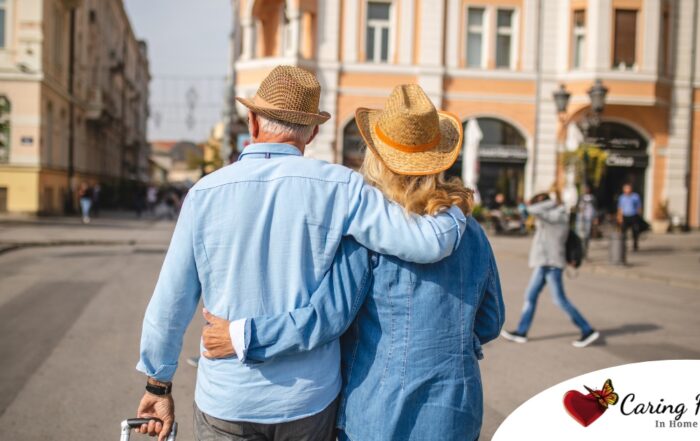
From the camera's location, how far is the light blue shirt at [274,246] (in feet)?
6.56

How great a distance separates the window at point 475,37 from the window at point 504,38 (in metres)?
0.62

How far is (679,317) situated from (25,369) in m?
7.93

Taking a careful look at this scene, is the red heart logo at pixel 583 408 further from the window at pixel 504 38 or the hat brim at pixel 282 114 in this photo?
the window at pixel 504 38

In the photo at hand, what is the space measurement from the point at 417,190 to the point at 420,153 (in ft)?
0.42

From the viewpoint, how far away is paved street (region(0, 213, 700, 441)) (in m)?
4.76

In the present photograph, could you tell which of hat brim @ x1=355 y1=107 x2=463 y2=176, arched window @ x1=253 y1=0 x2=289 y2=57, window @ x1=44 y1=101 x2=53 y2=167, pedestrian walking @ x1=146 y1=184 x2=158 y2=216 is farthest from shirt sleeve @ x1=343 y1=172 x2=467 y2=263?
pedestrian walking @ x1=146 y1=184 x2=158 y2=216

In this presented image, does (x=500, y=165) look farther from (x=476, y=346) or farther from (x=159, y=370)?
(x=159, y=370)

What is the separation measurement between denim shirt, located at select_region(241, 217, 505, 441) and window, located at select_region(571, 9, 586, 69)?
84.2 ft

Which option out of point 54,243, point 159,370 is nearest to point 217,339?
point 159,370

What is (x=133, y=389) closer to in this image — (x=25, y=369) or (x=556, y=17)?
(x=25, y=369)

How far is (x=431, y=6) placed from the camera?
25188 mm

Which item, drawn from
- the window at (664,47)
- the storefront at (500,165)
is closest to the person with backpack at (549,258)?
the storefront at (500,165)

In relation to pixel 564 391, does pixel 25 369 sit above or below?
below

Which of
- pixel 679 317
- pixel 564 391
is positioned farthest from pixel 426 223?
pixel 679 317
